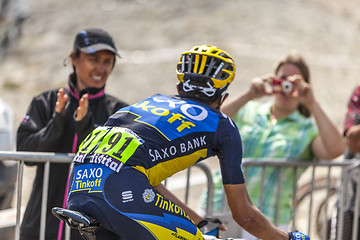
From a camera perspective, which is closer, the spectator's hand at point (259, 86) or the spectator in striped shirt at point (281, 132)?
the spectator in striped shirt at point (281, 132)

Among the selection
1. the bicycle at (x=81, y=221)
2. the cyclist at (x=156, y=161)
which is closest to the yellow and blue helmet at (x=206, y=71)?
the cyclist at (x=156, y=161)

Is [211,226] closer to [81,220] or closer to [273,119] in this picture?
[81,220]

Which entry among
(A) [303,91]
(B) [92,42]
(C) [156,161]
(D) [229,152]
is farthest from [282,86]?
(C) [156,161]

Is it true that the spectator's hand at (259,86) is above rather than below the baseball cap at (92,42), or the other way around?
below

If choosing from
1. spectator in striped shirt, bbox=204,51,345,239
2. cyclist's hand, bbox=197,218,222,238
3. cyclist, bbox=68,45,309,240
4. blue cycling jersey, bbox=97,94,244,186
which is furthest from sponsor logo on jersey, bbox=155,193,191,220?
spectator in striped shirt, bbox=204,51,345,239

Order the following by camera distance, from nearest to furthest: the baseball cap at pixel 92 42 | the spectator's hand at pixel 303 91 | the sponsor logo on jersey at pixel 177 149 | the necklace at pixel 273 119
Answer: the sponsor logo on jersey at pixel 177 149 → the baseball cap at pixel 92 42 → the spectator's hand at pixel 303 91 → the necklace at pixel 273 119

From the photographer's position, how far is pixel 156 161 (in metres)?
2.86

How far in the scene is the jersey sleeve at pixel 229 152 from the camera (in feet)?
9.70

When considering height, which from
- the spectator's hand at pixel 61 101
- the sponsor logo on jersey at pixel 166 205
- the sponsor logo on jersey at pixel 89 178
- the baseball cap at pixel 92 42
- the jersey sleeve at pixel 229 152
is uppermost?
the baseball cap at pixel 92 42

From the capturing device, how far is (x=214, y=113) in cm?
301

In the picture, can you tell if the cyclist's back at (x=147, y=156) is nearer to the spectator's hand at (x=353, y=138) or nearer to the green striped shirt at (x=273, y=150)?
the green striped shirt at (x=273, y=150)

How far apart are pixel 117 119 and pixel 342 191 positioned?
8.98 feet

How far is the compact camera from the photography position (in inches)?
187

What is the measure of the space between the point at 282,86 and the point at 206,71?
1.76 metres
